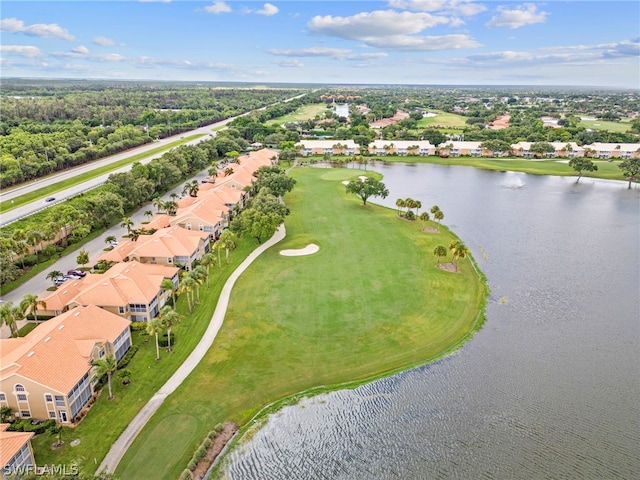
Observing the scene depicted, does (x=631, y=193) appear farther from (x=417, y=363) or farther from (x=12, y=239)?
(x=12, y=239)

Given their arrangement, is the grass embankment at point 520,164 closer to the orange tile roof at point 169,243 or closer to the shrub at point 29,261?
the orange tile roof at point 169,243

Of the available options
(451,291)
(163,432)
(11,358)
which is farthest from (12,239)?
(451,291)

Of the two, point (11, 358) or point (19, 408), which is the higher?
point (11, 358)

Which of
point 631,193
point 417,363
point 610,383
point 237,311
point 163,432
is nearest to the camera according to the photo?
point 163,432

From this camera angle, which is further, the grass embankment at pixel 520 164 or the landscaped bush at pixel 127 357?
the grass embankment at pixel 520 164

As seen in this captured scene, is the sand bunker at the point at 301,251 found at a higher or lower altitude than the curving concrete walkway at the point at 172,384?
higher

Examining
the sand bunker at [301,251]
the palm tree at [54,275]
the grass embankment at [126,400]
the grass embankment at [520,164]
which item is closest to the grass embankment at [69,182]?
the palm tree at [54,275]
